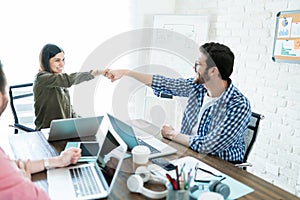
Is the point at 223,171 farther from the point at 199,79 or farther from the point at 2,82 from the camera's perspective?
the point at 2,82

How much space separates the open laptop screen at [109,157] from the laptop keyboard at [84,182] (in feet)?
0.17

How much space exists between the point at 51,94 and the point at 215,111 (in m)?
1.19

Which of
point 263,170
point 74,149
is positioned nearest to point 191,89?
point 74,149

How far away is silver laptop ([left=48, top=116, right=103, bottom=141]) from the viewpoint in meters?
1.53

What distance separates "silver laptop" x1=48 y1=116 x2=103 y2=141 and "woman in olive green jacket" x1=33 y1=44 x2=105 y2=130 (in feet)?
1.79

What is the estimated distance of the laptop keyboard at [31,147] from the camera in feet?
4.45

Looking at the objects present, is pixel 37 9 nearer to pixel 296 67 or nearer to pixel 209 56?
pixel 209 56

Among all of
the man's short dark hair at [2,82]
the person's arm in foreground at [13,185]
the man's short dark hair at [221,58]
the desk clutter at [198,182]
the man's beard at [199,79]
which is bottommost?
the desk clutter at [198,182]

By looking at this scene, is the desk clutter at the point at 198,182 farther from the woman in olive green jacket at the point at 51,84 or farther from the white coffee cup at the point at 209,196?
the woman in olive green jacket at the point at 51,84

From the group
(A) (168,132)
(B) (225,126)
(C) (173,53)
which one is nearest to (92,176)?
(A) (168,132)

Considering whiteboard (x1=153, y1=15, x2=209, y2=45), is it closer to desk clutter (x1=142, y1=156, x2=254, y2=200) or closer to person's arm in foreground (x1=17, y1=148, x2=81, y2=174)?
desk clutter (x1=142, y1=156, x2=254, y2=200)

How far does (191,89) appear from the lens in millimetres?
1909

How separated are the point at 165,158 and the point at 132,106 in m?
1.95

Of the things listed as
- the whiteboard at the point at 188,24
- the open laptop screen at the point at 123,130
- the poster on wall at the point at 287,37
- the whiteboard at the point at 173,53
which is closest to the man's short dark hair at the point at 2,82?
the open laptop screen at the point at 123,130
